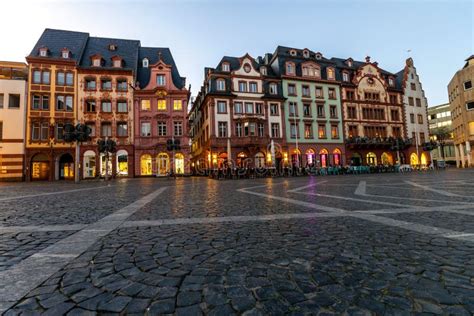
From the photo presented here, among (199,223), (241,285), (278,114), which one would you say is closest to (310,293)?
(241,285)

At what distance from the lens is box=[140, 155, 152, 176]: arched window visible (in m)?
31.2

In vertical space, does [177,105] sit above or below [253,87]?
below

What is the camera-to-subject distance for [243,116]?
108 ft

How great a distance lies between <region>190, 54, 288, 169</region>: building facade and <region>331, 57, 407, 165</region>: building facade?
11.1 m

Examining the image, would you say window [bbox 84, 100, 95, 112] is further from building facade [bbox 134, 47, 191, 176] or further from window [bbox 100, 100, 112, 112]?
building facade [bbox 134, 47, 191, 176]

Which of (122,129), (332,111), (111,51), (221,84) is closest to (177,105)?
(221,84)

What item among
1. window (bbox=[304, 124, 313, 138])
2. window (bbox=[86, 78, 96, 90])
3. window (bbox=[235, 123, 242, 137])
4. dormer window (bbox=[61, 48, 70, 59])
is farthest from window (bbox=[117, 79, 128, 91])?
window (bbox=[304, 124, 313, 138])

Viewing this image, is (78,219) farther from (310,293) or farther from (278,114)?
(278,114)

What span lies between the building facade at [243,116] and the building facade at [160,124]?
11.0 feet

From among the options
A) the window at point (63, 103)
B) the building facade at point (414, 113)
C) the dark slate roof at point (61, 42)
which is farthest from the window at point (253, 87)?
the building facade at point (414, 113)

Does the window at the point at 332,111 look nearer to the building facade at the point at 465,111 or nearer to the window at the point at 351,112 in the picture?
the window at the point at 351,112

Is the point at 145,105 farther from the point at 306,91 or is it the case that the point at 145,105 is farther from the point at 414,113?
the point at 414,113

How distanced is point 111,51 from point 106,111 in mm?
9275

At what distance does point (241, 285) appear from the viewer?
6.22ft
